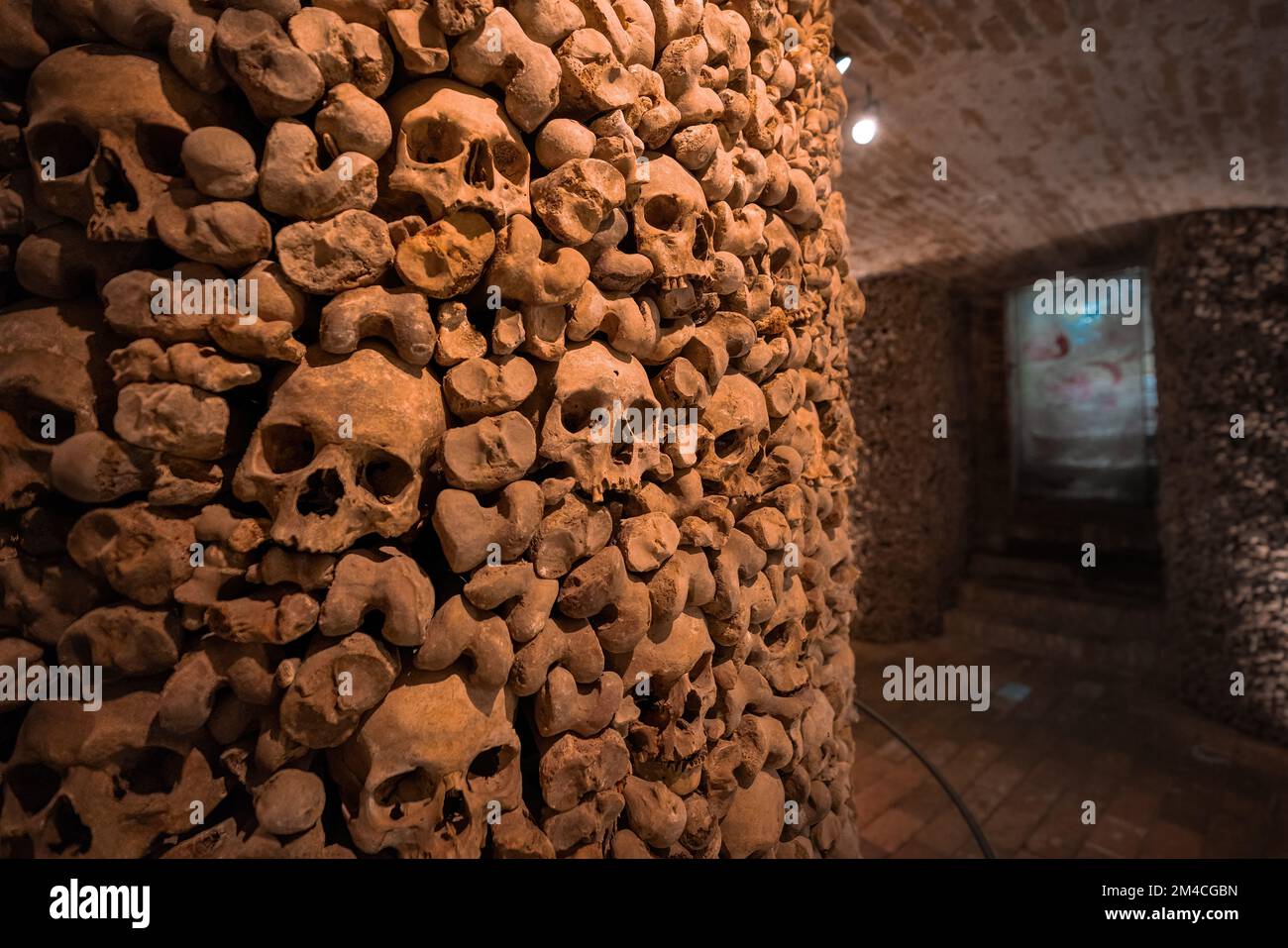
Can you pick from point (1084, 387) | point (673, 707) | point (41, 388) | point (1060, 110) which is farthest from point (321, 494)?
point (1084, 387)

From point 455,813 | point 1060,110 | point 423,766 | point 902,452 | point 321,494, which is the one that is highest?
point 1060,110

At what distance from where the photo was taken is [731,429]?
4.38 feet

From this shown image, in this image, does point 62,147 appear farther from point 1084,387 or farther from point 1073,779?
point 1084,387

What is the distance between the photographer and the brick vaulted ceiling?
8.32 ft

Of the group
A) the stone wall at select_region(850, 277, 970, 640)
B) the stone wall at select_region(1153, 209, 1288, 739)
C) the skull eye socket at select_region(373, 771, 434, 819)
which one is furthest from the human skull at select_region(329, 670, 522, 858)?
the stone wall at select_region(850, 277, 970, 640)

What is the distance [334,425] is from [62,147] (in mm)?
528

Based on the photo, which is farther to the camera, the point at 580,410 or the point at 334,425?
the point at 580,410

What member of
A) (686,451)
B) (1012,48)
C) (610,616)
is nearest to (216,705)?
(610,616)

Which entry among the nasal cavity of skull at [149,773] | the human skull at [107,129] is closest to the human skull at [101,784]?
the nasal cavity of skull at [149,773]
